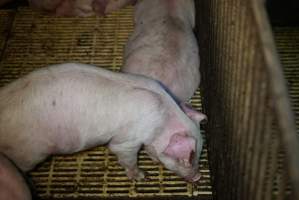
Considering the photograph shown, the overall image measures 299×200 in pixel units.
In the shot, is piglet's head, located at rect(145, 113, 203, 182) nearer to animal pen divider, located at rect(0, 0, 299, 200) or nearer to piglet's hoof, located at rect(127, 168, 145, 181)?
animal pen divider, located at rect(0, 0, 299, 200)

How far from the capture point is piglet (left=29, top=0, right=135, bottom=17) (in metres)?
3.84

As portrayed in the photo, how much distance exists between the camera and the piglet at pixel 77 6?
3836mm

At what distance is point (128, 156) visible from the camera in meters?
2.62

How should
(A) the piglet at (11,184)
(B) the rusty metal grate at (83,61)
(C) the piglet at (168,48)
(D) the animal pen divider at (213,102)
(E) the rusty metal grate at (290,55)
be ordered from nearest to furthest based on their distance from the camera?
1. (D) the animal pen divider at (213,102)
2. (A) the piglet at (11,184)
3. (B) the rusty metal grate at (83,61)
4. (C) the piglet at (168,48)
5. (E) the rusty metal grate at (290,55)

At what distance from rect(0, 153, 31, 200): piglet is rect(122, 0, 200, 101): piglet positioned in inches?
42.4

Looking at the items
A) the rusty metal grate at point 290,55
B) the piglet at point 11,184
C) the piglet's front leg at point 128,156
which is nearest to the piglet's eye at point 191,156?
the piglet's front leg at point 128,156

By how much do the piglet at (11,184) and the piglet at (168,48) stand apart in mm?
1077

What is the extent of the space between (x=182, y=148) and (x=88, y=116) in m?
0.54

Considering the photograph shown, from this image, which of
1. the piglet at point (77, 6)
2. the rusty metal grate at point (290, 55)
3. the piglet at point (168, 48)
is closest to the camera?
the piglet at point (168, 48)

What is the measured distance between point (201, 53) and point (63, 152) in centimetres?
124

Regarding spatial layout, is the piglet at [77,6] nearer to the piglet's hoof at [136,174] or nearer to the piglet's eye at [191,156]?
the piglet's hoof at [136,174]

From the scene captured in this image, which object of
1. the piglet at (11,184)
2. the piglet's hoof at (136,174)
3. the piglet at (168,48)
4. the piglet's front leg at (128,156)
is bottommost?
the piglet's hoof at (136,174)

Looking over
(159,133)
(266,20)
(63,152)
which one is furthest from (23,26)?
(266,20)

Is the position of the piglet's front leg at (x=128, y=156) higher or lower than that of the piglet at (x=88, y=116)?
lower
